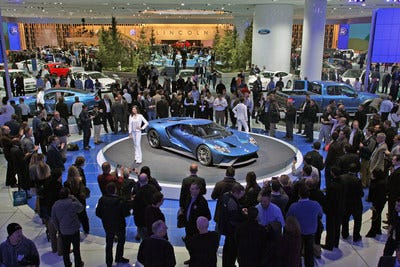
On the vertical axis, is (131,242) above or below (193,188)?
below

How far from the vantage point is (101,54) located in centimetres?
3169

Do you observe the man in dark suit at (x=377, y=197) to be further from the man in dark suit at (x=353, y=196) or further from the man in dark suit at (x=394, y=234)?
the man in dark suit at (x=394, y=234)

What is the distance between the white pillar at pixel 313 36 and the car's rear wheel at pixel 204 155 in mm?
14549

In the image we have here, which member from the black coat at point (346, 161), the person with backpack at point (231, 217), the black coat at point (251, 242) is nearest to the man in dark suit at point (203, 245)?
the black coat at point (251, 242)

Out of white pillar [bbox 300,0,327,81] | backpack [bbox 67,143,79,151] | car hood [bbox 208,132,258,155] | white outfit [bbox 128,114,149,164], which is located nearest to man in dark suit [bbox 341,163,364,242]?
car hood [bbox 208,132,258,155]

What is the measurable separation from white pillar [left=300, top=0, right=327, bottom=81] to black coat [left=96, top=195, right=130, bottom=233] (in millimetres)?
19370

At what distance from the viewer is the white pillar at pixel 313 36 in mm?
A: 22391

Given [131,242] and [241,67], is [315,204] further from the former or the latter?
[241,67]

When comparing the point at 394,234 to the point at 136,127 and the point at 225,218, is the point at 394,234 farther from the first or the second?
the point at 136,127

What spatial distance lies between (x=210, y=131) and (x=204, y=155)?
31.1 inches

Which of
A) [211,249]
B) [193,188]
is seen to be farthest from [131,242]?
[211,249]

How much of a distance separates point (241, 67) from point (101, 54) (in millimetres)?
11224

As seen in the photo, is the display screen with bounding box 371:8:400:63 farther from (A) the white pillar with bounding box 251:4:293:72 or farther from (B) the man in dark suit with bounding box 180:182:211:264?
(B) the man in dark suit with bounding box 180:182:211:264

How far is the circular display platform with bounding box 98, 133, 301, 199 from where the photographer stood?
9844 millimetres
